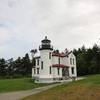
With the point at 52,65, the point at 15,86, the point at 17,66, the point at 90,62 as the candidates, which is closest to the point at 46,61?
the point at 52,65

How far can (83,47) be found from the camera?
89812mm

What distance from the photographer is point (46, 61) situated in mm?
48000

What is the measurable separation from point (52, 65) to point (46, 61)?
2238mm

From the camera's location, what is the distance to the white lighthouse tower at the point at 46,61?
47.6m

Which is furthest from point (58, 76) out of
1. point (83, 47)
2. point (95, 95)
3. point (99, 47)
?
point (83, 47)

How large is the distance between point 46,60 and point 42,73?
2.98 metres

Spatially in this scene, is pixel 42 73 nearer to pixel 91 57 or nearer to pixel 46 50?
pixel 46 50

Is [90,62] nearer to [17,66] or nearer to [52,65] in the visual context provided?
A: [52,65]

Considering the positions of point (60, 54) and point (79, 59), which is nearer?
point (60, 54)

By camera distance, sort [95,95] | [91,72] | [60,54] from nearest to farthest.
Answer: [95,95]
[60,54]
[91,72]

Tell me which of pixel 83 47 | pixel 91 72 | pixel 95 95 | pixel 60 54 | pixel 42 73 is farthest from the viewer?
pixel 83 47

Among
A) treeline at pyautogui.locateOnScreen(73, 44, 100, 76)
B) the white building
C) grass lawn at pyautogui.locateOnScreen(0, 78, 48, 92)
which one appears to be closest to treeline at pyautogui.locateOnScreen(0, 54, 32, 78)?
treeline at pyautogui.locateOnScreen(73, 44, 100, 76)

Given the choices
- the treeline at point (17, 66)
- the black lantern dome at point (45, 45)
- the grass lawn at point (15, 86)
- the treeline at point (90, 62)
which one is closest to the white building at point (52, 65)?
the black lantern dome at point (45, 45)

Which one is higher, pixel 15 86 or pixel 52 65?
pixel 52 65
